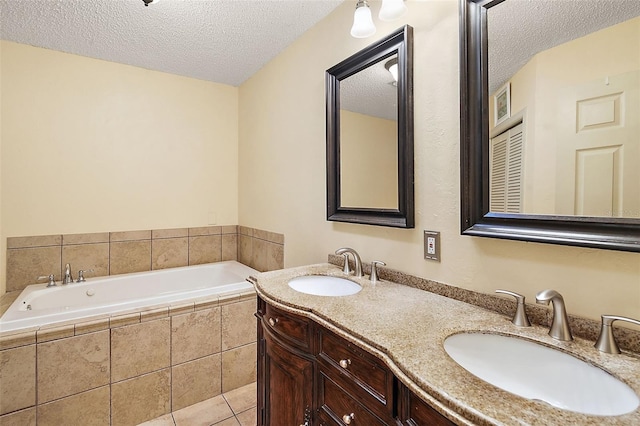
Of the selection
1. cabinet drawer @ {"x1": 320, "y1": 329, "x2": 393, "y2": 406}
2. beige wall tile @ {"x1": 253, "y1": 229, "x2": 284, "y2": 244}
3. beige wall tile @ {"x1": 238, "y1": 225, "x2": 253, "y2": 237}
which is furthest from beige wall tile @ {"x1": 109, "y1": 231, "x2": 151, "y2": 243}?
cabinet drawer @ {"x1": 320, "y1": 329, "x2": 393, "y2": 406}

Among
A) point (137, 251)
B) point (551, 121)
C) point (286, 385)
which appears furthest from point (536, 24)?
point (137, 251)

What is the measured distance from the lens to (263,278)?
1.53m

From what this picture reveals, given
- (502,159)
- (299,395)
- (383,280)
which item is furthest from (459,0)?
(299,395)

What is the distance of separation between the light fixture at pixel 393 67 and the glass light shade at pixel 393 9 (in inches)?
8.1

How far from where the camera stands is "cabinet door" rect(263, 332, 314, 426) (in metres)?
1.17

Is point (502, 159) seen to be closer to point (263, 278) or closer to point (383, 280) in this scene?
point (383, 280)

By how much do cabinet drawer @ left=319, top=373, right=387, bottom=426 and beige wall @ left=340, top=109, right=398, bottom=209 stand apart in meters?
0.83

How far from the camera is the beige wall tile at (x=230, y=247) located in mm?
3268

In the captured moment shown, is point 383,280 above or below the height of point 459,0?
below

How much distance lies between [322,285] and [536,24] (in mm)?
1381

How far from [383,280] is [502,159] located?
770mm

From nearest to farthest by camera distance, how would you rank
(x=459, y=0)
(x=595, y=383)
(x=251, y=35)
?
1. (x=595, y=383)
2. (x=459, y=0)
3. (x=251, y=35)

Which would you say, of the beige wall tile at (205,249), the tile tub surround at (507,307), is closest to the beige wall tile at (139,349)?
the beige wall tile at (205,249)

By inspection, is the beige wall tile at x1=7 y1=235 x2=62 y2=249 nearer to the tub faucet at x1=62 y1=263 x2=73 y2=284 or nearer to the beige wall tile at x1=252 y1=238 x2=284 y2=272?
the tub faucet at x1=62 y1=263 x2=73 y2=284
